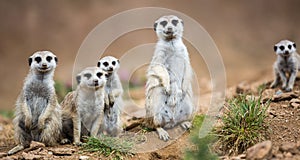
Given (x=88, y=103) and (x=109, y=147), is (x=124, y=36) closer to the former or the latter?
(x=88, y=103)

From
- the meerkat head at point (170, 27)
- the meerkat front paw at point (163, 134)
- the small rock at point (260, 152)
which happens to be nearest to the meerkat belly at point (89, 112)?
the meerkat front paw at point (163, 134)

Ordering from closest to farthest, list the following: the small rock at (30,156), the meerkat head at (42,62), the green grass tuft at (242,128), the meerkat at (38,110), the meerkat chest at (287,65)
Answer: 1. the small rock at (30,156)
2. the green grass tuft at (242,128)
3. the meerkat head at (42,62)
4. the meerkat at (38,110)
5. the meerkat chest at (287,65)

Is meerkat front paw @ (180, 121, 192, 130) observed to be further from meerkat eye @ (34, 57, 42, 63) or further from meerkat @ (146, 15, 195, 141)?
meerkat eye @ (34, 57, 42, 63)

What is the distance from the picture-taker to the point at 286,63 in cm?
740

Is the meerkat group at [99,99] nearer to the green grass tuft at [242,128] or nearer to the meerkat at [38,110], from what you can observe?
the meerkat at [38,110]

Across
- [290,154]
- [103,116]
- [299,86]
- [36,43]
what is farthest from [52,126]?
[36,43]

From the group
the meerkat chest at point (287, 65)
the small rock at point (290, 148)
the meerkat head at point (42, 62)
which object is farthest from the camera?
the meerkat chest at point (287, 65)

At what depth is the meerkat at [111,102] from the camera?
6.01 meters

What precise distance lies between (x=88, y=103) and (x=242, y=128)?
1768 millimetres

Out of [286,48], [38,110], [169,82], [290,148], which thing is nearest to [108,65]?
[169,82]

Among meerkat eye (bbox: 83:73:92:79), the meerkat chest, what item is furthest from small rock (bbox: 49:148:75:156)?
the meerkat chest

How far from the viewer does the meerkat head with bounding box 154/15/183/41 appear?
5.95m

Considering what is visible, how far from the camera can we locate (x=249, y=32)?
1357cm

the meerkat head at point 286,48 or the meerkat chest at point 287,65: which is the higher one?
the meerkat head at point 286,48
